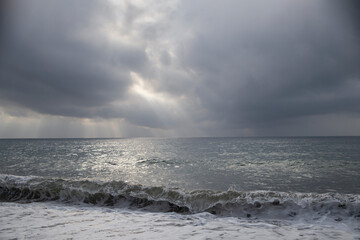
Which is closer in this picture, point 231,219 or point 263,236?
point 263,236

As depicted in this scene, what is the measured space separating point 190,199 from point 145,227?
334 cm

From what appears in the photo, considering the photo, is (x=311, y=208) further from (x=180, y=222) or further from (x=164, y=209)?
(x=164, y=209)

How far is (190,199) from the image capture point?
8.57m

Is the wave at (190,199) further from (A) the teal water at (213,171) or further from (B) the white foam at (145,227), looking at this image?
(A) the teal water at (213,171)

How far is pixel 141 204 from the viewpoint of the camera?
8688mm

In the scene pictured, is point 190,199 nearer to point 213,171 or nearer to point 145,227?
point 145,227

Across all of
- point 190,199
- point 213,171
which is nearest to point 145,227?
point 190,199

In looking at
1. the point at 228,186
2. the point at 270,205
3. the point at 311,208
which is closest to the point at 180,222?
the point at 270,205

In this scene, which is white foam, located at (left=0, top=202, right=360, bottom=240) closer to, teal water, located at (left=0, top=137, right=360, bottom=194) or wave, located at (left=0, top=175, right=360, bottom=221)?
wave, located at (left=0, top=175, right=360, bottom=221)

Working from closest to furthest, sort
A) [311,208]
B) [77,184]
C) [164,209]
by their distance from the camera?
[311,208], [164,209], [77,184]

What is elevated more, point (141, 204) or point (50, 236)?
point (50, 236)

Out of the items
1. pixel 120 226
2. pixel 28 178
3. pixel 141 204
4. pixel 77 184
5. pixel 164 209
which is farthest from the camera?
pixel 28 178

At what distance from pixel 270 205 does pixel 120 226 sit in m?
5.80

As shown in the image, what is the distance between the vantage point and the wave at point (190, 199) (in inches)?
283
